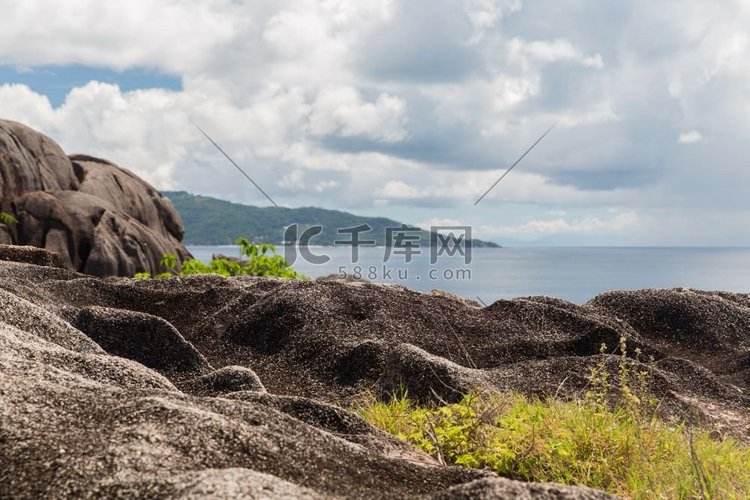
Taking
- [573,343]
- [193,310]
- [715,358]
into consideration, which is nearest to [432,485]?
[573,343]

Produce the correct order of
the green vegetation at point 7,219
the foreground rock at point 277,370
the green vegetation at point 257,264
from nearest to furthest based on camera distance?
the foreground rock at point 277,370 < the green vegetation at point 257,264 < the green vegetation at point 7,219

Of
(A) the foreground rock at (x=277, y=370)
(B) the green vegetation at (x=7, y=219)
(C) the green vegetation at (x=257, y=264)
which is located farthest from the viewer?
(B) the green vegetation at (x=7, y=219)

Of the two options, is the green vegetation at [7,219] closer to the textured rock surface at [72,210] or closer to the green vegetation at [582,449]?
the textured rock surface at [72,210]

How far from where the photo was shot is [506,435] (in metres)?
5.29

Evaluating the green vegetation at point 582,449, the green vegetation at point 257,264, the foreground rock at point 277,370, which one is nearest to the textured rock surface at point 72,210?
the green vegetation at point 257,264

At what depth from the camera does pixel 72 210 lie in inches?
849

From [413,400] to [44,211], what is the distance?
17.2 m

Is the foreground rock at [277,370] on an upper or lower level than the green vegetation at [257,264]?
lower

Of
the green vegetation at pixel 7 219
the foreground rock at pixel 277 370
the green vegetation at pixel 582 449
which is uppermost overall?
the green vegetation at pixel 7 219

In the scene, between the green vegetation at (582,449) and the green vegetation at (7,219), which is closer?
the green vegetation at (582,449)

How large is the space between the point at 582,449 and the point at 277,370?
418 centimetres

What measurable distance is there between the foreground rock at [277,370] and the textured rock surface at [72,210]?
10481 mm

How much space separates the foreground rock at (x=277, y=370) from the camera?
11.0 feet

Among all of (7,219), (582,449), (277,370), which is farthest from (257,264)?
(582,449)
